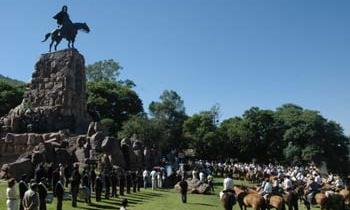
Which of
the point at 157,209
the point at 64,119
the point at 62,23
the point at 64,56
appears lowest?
the point at 157,209

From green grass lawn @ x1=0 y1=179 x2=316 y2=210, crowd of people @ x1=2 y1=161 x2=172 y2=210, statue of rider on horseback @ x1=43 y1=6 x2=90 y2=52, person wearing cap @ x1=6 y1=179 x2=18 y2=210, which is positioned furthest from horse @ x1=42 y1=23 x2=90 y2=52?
person wearing cap @ x1=6 y1=179 x2=18 y2=210

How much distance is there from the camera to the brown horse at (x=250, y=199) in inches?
1070

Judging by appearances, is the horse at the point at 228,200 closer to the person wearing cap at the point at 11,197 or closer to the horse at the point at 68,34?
the person wearing cap at the point at 11,197

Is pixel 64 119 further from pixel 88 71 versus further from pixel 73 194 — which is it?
pixel 88 71

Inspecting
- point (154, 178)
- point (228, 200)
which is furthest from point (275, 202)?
point (154, 178)

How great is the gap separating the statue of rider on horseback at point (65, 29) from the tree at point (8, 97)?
97.8 feet

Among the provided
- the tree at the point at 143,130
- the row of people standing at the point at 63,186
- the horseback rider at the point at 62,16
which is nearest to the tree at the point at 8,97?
the tree at the point at 143,130

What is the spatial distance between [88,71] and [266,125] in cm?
4234

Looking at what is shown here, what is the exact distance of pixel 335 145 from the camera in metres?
87.3

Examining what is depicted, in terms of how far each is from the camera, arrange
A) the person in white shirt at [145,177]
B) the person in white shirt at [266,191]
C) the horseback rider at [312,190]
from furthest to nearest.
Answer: the person in white shirt at [145,177], the horseback rider at [312,190], the person in white shirt at [266,191]

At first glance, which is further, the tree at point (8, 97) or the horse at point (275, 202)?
the tree at point (8, 97)

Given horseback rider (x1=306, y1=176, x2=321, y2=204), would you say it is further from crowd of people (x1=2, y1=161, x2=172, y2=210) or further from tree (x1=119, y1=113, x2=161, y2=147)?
tree (x1=119, y1=113, x2=161, y2=147)

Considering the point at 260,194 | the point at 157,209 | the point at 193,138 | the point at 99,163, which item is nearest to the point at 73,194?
the point at 157,209

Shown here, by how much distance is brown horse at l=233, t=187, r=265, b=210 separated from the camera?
27.2 meters
